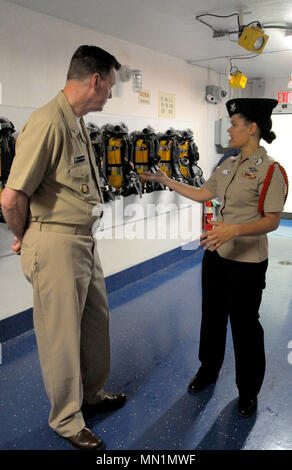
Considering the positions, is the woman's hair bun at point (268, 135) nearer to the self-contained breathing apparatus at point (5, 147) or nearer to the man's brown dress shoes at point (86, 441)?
the self-contained breathing apparatus at point (5, 147)

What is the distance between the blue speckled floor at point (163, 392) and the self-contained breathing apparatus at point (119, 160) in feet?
3.83

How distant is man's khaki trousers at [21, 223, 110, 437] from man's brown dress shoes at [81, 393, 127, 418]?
0.29 meters

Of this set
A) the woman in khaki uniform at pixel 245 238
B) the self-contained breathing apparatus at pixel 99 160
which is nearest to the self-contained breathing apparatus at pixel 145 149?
the self-contained breathing apparatus at pixel 99 160

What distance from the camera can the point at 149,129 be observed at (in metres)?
4.39

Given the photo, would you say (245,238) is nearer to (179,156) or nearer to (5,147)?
(5,147)

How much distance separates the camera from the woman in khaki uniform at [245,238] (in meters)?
2.17

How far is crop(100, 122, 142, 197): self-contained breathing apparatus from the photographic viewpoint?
12.9ft

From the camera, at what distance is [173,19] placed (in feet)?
11.5

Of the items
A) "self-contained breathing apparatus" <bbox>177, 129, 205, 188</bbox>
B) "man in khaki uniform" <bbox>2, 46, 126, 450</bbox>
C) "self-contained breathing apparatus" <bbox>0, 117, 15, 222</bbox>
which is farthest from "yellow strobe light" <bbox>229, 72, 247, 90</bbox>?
"man in khaki uniform" <bbox>2, 46, 126, 450</bbox>

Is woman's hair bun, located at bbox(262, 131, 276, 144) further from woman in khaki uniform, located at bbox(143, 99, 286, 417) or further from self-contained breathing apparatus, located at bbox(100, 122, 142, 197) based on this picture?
→ self-contained breathing apparatus, located at bbox(100, 122, 142, 197)

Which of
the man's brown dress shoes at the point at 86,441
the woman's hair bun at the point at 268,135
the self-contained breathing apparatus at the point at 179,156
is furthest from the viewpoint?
the self-contained breathing apparatus at the point at 179,156
